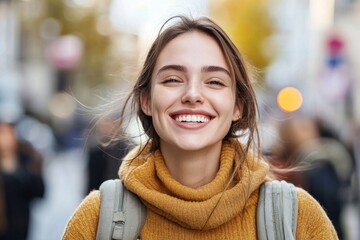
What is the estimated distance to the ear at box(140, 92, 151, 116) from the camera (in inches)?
139

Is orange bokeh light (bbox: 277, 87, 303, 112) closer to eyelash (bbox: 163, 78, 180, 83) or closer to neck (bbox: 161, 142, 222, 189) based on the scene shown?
neck (bbox: 161, 142, 222, 189)

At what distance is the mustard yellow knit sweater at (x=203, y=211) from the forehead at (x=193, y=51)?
1.29 ft

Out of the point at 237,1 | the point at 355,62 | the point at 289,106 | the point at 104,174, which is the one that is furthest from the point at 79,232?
the point at 237,1

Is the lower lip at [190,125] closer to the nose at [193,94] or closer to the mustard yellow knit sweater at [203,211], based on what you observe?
the nose at [193,94]

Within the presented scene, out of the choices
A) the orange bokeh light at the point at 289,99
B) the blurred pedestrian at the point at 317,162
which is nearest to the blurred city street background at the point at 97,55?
the orange bokeh light at the point at 289,99

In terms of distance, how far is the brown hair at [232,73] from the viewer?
3412mm

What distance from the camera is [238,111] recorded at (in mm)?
3541

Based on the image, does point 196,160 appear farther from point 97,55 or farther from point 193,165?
point 97,55

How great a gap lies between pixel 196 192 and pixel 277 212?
29cm

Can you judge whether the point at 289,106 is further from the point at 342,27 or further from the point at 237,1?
the point at 237,1

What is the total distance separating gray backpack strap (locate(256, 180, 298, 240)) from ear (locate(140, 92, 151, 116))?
0.53m

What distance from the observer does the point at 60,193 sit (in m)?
20.5

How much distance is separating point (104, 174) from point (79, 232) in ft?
23.7

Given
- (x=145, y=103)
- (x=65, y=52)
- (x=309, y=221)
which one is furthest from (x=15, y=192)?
(x=65, y=52)
